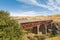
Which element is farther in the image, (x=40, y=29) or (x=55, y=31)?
(x=40, y=29)

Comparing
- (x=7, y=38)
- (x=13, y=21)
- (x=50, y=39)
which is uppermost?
(x=13, y=21)

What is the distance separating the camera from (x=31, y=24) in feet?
98.8

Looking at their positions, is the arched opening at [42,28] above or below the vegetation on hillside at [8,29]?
below

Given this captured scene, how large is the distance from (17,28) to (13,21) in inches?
35.5

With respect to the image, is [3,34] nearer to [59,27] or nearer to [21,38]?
[21,38]

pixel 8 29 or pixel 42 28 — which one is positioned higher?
pixel 8 29

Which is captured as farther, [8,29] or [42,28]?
[42,28]

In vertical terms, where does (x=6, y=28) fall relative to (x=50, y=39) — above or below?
above

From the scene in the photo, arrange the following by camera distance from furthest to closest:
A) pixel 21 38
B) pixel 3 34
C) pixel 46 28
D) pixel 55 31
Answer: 1. pixel 46 28
2. pixel 55 31
3. pixel 21 38
4. pixel 3 34

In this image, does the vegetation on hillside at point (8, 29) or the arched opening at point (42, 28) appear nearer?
the vegetation on hillside at point (8, 29)

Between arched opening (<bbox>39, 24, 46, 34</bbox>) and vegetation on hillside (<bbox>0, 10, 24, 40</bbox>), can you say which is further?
arched opening (<bbox>39, 24, 46, 34</bbox>)

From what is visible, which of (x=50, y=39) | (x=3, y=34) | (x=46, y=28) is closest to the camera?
(x=3, y=34)

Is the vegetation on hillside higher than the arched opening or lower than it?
higher

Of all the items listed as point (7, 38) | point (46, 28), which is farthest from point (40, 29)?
point (7, 38)
